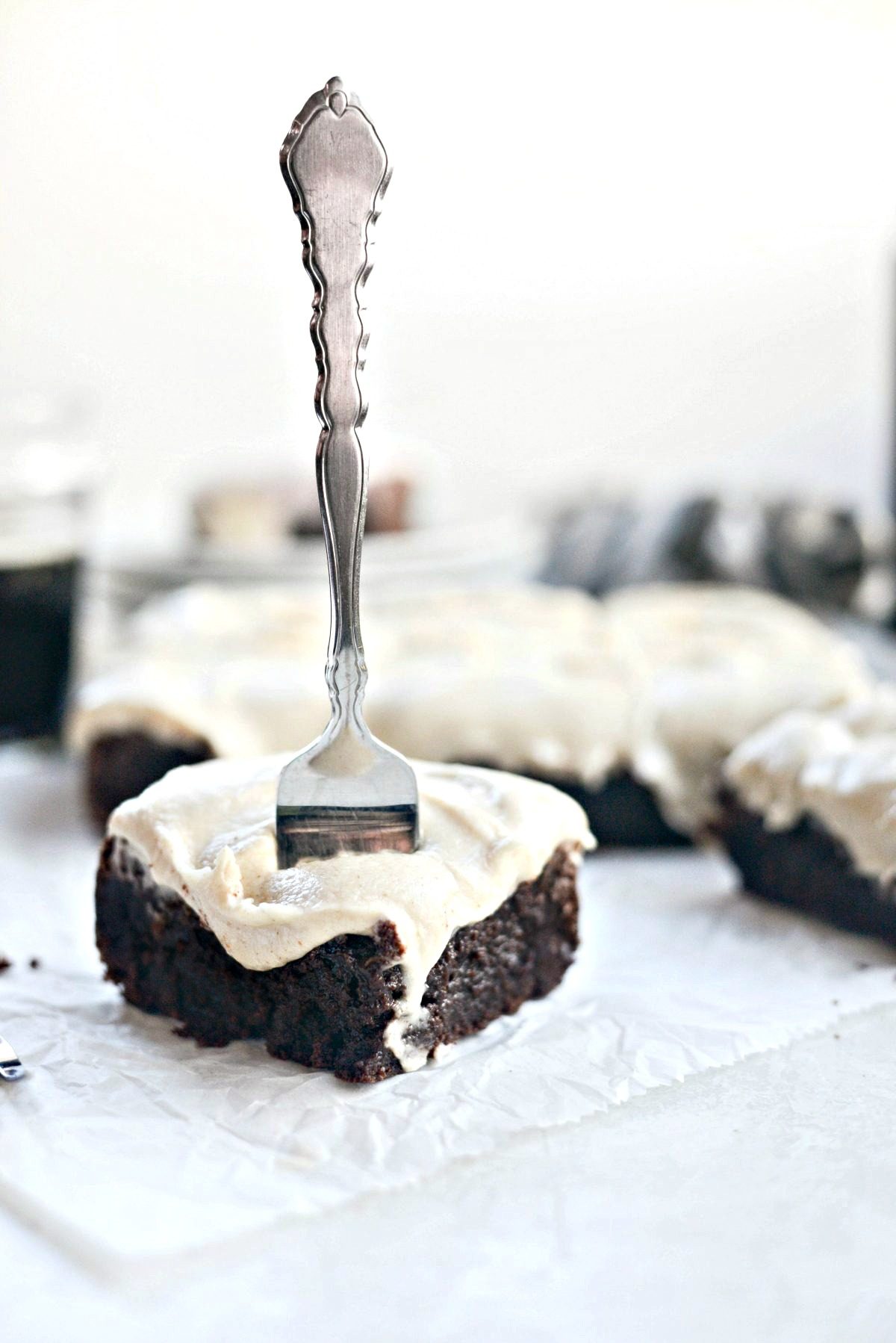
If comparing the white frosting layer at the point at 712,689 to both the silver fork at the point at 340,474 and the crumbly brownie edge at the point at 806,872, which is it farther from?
the silver fork at the point at 340,474

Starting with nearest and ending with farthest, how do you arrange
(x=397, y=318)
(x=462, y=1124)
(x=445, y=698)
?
(x=462, y=1124) < (x=445, y=698) < (x=397, y=318)

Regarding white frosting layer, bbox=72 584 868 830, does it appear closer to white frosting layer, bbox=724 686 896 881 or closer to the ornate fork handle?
white frosting layer, bbox=724 686 896 881

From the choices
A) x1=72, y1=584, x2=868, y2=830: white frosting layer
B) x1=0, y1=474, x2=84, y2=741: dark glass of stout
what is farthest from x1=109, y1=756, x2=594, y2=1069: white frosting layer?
x1=0, y1=474, x2=84, y2=741: dark glass of stout

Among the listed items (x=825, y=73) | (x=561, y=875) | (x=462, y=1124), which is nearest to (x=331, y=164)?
(x=561, y=875)

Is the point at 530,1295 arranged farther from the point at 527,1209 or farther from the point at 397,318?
the point at 397,318

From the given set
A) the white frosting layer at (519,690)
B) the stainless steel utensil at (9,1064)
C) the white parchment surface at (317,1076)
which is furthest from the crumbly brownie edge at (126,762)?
the stainless steel utensil at (9,1064)

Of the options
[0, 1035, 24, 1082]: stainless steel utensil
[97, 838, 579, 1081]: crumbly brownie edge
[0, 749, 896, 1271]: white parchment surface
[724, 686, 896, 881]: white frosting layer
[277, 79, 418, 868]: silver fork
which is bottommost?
[0, 749, 896, 1271]: white parchment surface

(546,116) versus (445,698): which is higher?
(546,116)
